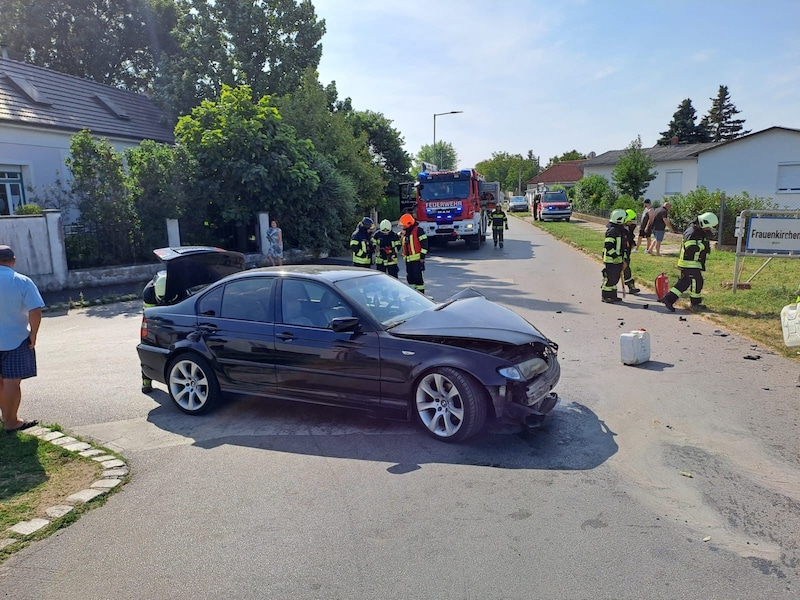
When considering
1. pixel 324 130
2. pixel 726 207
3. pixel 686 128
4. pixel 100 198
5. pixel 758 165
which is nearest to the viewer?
pixel 100 198

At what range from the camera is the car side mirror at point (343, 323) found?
16.5 feet

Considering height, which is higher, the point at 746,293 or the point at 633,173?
the point at 633,173

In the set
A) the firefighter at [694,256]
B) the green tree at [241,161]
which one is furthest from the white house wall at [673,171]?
the firefighter at [694,256]

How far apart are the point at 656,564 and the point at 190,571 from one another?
257cm

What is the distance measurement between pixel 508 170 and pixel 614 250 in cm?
9650

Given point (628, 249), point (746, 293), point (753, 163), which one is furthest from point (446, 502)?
point (753, 163)

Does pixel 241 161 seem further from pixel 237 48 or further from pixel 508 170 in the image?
pixel 508 170

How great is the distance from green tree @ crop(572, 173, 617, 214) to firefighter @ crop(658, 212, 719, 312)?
28132mm

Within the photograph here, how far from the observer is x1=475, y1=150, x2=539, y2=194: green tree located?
3897 inches

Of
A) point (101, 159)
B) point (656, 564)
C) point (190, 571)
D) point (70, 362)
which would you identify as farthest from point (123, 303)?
point (656, 564)

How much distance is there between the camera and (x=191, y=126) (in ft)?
60.2

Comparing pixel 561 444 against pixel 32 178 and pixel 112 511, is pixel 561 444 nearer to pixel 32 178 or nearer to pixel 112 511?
pixel 112 511

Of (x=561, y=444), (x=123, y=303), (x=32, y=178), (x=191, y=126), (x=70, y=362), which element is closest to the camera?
(x=561, y=444)

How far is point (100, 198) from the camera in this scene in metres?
15.4
